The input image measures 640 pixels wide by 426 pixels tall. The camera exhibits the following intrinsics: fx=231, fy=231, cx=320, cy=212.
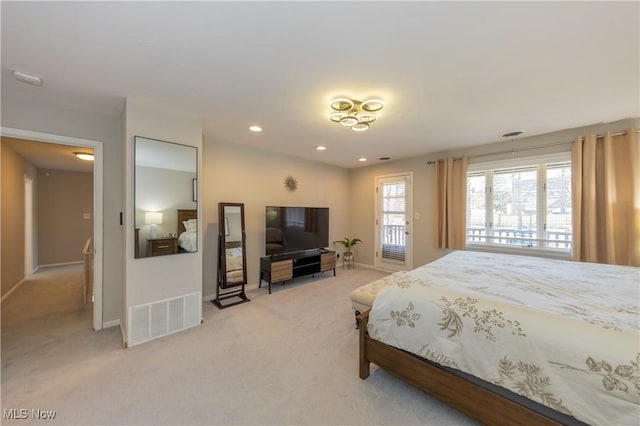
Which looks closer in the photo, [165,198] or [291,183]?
[165,198]

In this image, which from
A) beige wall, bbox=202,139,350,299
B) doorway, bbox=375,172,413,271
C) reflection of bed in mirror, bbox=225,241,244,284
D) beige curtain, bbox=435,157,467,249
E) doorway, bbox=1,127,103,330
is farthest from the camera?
doorway, bbox=375,172,413,271

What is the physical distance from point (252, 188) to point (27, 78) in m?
2.57

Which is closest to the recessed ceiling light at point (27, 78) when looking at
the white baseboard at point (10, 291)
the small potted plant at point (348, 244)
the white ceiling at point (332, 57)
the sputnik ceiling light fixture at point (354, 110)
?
the white ceiling at point (332, 57)

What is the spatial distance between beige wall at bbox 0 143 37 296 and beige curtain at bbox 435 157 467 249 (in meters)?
6.72

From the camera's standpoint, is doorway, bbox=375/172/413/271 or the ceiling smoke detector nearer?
the ceiling smoke detector

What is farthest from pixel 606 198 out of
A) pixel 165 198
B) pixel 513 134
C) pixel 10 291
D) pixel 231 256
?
pixel 10 291

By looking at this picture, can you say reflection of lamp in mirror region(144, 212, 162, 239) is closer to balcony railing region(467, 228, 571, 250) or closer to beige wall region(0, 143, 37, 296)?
beige wall region(0, 143, 37, 296)

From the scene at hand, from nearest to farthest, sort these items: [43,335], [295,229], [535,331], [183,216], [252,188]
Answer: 1. [535,331]
2. [43,335]
3. [183,216]
4. [252,188]
5. [295,229]

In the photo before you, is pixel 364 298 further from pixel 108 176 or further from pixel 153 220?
pixel 108 176

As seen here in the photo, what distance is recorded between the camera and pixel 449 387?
1.46 m

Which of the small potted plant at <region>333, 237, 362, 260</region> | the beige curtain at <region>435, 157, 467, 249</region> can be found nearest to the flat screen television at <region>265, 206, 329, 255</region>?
the small potted plant at <region>333, 237, 362, 260</region>

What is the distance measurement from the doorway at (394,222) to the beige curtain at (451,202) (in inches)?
24.2

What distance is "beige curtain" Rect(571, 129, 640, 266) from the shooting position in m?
2.72

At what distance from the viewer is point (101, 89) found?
83.4 inches
